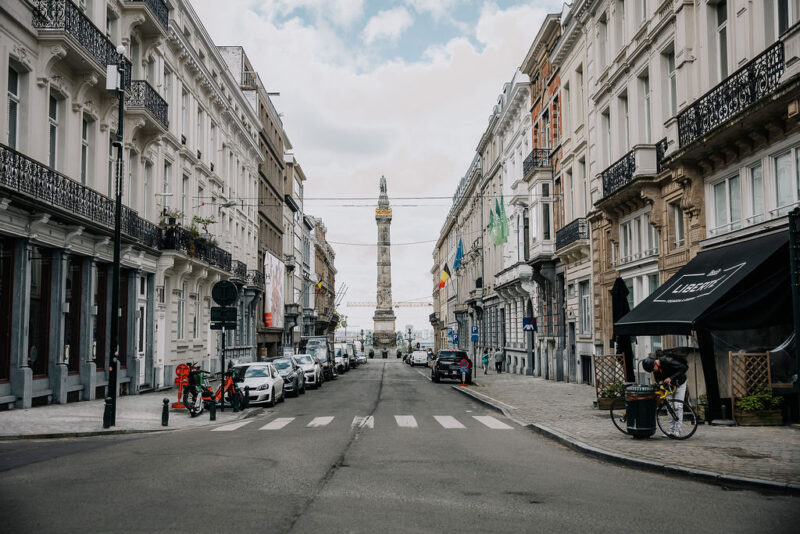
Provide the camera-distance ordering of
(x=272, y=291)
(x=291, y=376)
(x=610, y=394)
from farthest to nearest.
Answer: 1. (x=272, y=291)
2. (x=291, y=376)
3. (x=610, y=394)

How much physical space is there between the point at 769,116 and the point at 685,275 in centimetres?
443

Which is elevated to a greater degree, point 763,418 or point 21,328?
point 21,328

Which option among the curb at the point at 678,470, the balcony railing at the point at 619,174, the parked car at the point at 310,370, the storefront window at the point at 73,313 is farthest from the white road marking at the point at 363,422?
the parked car at the point at 310,370

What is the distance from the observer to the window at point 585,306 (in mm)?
31055

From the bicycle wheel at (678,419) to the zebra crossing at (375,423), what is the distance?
13.8ft

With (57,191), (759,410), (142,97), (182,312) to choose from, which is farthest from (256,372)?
(759,410)

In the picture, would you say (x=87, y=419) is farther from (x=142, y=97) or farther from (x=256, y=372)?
(x=142, y=97)

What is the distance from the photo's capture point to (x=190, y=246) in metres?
31.8

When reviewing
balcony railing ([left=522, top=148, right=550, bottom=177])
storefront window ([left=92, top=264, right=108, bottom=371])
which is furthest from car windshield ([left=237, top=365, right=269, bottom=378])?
balcony railing ([left=522, top=148, right=550, bottom=177])

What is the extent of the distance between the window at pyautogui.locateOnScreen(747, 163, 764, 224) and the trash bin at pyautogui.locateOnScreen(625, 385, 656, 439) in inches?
223

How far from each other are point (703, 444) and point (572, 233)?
19.8 meters

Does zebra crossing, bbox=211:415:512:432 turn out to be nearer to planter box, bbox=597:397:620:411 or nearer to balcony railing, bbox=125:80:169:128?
planter box, bbox=597:397:620:411

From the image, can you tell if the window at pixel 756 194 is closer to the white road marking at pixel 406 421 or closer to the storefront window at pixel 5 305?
the white road marking at pixel 406 421

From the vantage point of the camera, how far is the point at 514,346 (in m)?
49.2
